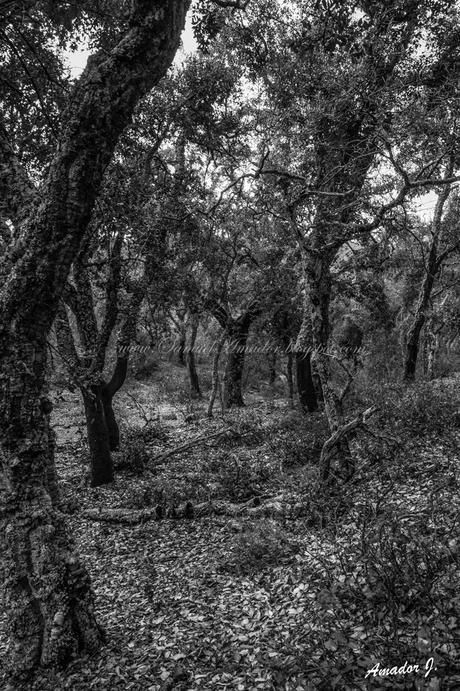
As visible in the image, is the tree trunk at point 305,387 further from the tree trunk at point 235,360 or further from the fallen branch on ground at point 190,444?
the tree trunk at point 235,360

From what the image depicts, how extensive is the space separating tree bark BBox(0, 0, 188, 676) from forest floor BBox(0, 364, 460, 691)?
544 mm

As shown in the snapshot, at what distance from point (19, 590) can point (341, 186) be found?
9875 millimetres

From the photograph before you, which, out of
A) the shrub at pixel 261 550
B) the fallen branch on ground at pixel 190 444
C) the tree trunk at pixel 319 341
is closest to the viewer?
the shrub at pixel 261 550

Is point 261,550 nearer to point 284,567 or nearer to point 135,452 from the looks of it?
point 284,567

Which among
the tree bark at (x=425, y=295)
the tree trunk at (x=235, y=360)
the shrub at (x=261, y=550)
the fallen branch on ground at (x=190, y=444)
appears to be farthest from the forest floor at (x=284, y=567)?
the tree trunk at (x=235, y=360)

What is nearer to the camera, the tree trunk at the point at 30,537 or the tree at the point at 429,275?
the tree trunk at the point at 30,537

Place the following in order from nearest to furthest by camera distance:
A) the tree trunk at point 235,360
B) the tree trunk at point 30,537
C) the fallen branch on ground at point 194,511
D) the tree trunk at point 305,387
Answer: the tree trunk at point 30,537, the fallen branch on ground at point 194,511, the tree trunk at point 305,387, the tree trunk at point 235,360

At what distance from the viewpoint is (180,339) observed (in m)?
28.5

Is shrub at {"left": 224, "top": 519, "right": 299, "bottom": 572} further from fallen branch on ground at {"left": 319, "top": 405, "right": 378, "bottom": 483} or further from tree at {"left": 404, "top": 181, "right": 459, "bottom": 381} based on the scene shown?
tree at {"left": 404, "top": 181, "right": 459, "bottom": 381}

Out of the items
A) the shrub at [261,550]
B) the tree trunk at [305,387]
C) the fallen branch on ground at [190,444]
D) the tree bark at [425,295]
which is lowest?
the shrub at [261,550]

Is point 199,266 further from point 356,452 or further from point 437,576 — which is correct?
point 437,576

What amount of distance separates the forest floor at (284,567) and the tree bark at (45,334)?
1.78 feet

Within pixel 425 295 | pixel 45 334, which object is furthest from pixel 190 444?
pixel 425 295

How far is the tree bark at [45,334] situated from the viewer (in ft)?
12.3
